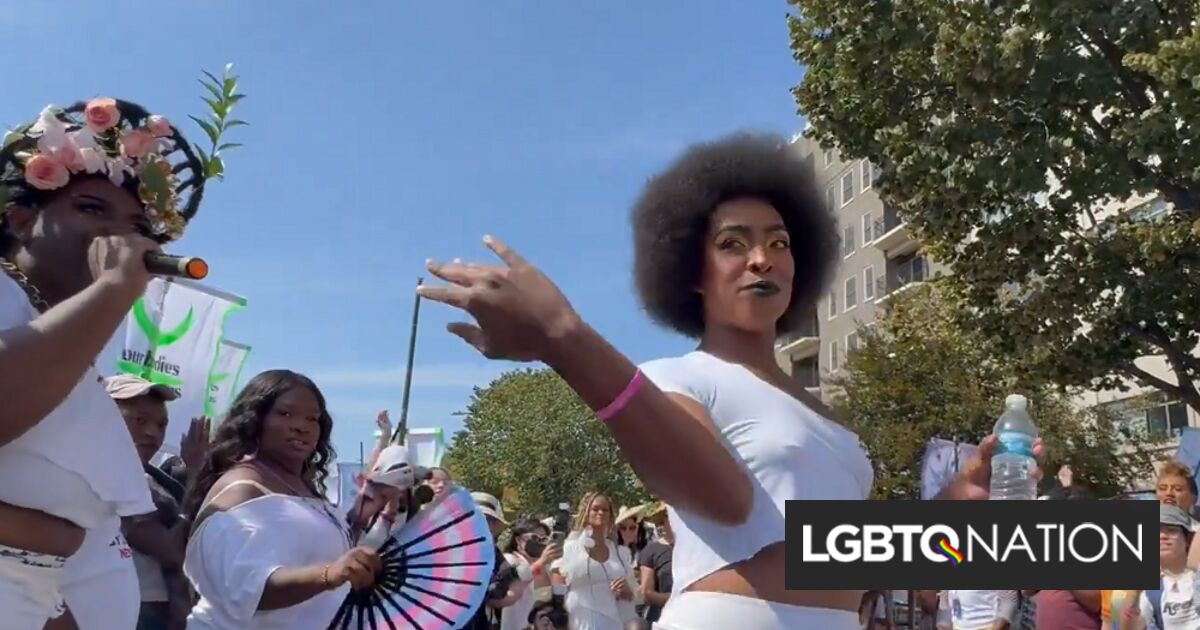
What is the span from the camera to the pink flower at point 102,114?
7.36ft

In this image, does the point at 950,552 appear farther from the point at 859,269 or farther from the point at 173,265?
the point at 859,269

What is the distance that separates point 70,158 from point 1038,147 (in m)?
10.6

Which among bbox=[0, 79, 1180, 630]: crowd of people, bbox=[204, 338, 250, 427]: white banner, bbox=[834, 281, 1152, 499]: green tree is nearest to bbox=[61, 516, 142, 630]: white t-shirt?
bbox=[0, 79, 1180, 630]: crowd of people

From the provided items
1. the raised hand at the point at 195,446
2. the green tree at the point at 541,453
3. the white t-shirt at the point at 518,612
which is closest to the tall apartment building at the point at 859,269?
the green tree at the point at 541,453

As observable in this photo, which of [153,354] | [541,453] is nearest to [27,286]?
[153,354]

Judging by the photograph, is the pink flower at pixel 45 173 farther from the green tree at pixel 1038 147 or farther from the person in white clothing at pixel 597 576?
the green tree at pixel 1038 147

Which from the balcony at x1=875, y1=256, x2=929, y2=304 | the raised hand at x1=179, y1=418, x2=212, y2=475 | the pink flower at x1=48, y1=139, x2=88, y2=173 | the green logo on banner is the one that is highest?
the balcony at x1=875, y1=256, x2=929, y2=304

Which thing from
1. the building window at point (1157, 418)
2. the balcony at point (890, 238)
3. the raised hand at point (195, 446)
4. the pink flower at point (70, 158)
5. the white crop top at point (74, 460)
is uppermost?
the balcony at point (890, 238)

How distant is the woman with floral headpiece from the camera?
170cm

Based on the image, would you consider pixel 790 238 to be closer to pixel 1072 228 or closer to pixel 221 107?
pixel 221 107

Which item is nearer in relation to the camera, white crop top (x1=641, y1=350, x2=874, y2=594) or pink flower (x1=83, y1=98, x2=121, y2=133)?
white crop top (x1=641, y1=350, x2=874, y2=594)

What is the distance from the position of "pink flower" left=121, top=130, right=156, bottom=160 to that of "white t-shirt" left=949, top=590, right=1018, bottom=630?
5.60 metres

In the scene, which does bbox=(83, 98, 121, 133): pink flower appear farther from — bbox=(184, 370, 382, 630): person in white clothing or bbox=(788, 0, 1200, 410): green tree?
bbox=(788, 0, 1200, 410): green tree

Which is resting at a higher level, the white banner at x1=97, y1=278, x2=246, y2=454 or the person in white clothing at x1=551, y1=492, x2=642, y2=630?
the white banner at x1=97, y1=278, x2=246, y2=454
